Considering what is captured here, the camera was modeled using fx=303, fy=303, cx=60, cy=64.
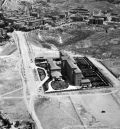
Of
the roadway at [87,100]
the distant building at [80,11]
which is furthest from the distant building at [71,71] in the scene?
the distant building at [80,11]

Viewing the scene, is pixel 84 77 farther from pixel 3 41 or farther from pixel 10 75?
pixel 3 41

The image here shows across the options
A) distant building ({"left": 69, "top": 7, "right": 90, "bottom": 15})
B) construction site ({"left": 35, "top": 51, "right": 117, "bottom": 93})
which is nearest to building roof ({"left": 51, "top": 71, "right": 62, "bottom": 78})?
construction site ({"left": 35, "top": 51, "right": 117, "bottom": 93})

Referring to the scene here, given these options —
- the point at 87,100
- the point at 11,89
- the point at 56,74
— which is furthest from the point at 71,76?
the point at 11,89

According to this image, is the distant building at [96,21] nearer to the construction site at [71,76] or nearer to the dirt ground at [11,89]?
the construction site at [71,76]

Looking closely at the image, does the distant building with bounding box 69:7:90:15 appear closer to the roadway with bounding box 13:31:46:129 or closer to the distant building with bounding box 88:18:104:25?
the distant building with bounding box 88:18:104:25

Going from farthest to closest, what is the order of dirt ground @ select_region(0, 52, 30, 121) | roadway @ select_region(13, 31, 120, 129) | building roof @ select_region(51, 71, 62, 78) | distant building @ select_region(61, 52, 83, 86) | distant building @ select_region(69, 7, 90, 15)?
distant building @ select_region(69, 7, 90, 15) → building roof @ select_region(51, 71, 62, 78) → distant building @ select_region(61, 52, 83, 86) → dirt ground @ select_region(0, 52, 30, 121) → roadway @ select_region(13, 31, 120, 129)

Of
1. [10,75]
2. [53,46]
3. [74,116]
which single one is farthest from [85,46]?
[74,116]

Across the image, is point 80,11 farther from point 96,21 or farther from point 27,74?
point 27,74

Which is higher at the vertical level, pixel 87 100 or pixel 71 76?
pixel 71 76

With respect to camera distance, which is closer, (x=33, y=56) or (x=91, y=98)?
(x=91, y=98)

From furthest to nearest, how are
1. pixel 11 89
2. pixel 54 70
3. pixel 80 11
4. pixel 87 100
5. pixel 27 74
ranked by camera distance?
pixel 80 11 < pixel 27 74 < pixel 54 70 < pixel 11 89 < pixel 87 100

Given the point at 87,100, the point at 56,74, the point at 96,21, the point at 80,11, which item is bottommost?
the point at 87,100
